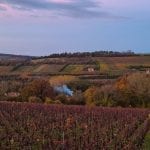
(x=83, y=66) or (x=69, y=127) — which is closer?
(x=69, y=127)

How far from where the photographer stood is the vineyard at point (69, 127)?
22.6 m

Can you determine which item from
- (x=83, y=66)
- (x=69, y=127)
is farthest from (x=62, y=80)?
(x=69, y=127)

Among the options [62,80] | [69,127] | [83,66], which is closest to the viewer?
[69,127]

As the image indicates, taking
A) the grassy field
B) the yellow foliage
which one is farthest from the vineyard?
the grassy field

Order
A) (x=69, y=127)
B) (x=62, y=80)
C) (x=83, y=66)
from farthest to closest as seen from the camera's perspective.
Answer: (x=83, y=66) → (x=62, y=80) → (x=69, y=127)

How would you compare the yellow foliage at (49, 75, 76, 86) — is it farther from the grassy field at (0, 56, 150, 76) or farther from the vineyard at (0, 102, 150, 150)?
the vineyard at (0, 102, 150, 150)

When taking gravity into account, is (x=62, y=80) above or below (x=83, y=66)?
below

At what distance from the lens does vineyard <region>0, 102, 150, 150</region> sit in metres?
22.6

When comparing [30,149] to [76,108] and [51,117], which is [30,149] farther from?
[76,108]

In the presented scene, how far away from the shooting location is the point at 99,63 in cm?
9894

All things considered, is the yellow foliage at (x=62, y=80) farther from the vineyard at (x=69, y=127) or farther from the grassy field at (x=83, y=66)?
the vineyard at (x=69, y=127)

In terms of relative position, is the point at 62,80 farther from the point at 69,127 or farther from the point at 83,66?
the point at 69,127

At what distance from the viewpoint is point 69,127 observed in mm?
30094

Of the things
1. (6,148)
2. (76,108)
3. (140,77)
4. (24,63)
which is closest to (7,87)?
(140,77)
